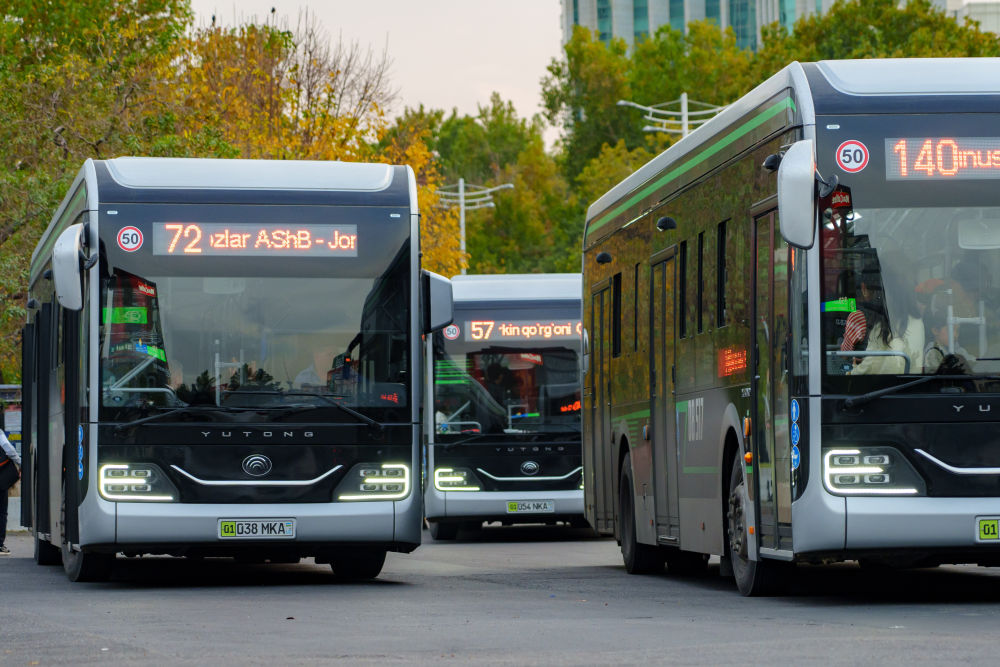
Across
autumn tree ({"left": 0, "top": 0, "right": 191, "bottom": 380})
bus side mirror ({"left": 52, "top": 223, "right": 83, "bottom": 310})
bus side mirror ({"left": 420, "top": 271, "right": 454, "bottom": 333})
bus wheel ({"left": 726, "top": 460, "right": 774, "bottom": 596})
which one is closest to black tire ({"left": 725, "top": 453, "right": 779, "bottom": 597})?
bus wheel ({"left": 726, "top": 460, "right": 774, "bottom": 596})

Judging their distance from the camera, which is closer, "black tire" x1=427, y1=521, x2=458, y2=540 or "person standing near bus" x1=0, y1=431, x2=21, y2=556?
"person standing near bus" x1=0, y1=431, x2=21, y2=556

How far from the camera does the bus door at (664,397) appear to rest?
15.3 m

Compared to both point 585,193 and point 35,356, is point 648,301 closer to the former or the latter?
point 35,356

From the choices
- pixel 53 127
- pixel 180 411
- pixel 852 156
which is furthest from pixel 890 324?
pixel 53 127

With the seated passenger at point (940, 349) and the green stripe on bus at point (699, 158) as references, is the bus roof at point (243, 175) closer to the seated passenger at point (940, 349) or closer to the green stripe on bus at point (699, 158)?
the green stripe on bus at point (699, 158)

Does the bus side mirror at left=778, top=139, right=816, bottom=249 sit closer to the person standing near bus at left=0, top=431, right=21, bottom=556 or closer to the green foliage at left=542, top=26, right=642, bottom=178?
the person standing near bus at left=0, top=431, right=21, bottom=556

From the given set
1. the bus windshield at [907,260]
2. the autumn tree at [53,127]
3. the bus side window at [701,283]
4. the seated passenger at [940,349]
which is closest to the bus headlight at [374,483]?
the bus side window at [701,283]

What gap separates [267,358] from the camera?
14977mm

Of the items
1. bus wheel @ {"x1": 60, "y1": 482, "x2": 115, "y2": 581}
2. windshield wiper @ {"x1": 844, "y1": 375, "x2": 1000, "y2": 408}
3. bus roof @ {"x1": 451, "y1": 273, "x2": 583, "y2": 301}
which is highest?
bus roof @ {"x1": 451, "y1": 273, "x2": 583, "y2": 301}

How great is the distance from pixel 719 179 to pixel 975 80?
2.29 m

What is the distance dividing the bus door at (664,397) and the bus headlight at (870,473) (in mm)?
3631

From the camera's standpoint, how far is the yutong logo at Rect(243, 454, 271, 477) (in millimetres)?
14914

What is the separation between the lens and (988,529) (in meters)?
11.6

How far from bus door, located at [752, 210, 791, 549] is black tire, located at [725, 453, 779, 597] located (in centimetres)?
47
